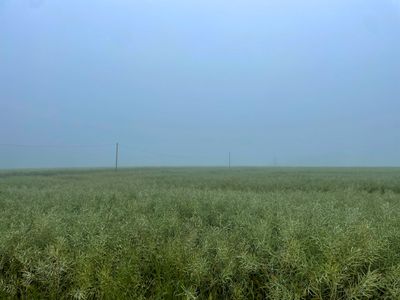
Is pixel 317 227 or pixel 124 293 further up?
pixel 317 227

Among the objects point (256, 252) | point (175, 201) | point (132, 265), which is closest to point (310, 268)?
point (256, 252)

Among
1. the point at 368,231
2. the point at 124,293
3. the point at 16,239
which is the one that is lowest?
the point at 124,293

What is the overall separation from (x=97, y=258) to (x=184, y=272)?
3.16 feet

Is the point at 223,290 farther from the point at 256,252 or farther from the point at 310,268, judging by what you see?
the point at 310,268

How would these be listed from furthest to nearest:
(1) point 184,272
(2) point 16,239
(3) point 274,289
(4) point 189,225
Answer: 1. (4) point 189,225
2. (2) point 16,239
3. (1) point 184,272
4. (3) point 274,289

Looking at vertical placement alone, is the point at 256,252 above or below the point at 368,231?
below

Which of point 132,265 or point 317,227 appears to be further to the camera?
point 317,227

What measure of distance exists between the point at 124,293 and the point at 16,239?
182 centimetres

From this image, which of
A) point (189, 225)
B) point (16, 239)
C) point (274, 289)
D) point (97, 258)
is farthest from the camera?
point (189, 225)

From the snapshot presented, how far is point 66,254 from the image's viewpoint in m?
4.14

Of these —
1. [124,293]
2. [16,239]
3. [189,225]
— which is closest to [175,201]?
[189,225]

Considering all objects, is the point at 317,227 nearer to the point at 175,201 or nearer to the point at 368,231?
the point at 368,231

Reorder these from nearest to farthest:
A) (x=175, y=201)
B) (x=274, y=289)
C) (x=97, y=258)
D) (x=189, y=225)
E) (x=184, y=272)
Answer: (x=274, y=289)
(x=184, y=272)
(x=97, y=258)
(x=189, y=225)
(x=175, y=201)

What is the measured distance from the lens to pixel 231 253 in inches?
151
